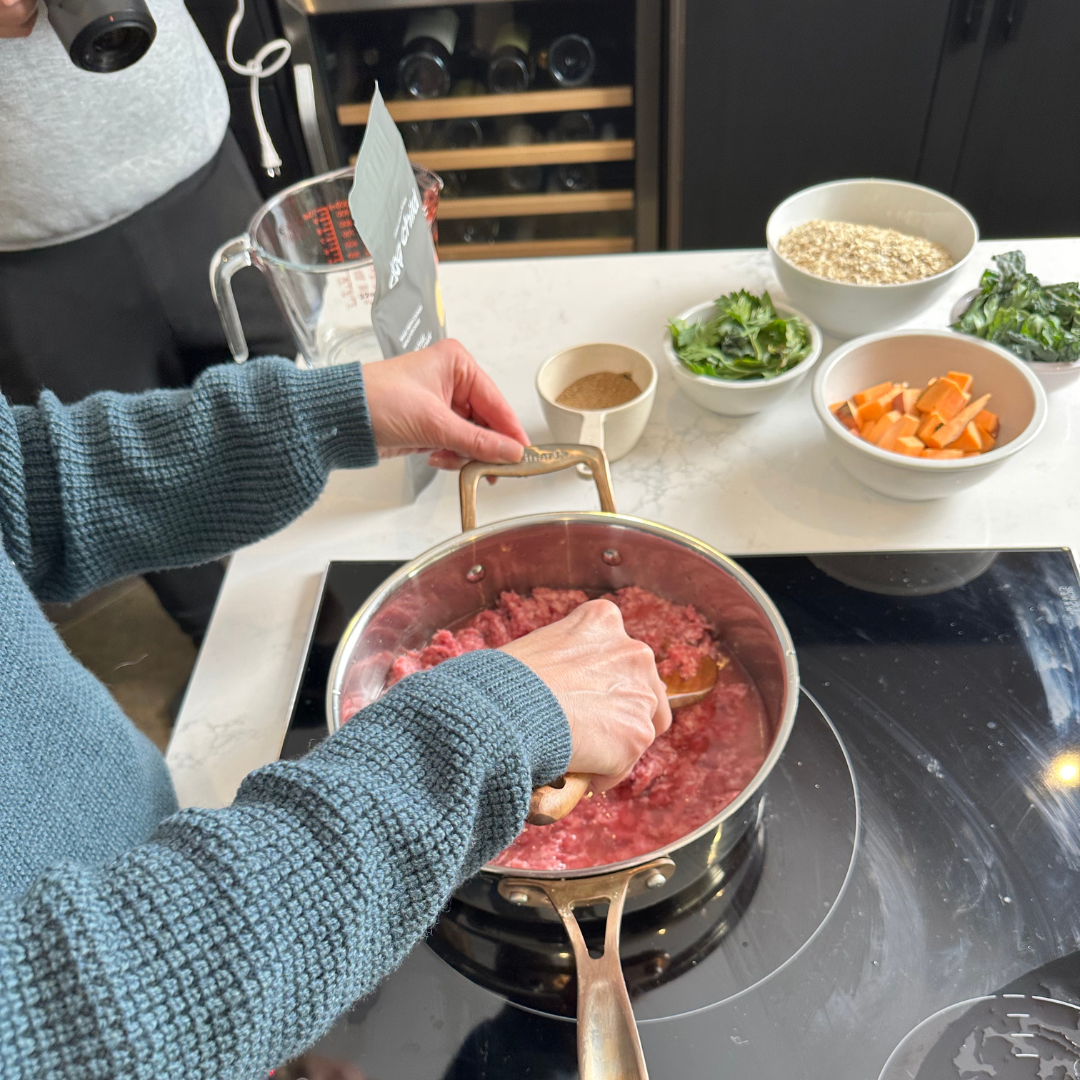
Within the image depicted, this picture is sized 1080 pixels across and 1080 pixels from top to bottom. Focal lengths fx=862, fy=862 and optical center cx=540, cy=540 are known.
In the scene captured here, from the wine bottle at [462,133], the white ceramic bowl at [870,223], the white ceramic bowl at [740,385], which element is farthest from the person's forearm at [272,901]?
the wine bottle at [462,133]

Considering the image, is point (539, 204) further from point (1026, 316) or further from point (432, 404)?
point (432, 404)

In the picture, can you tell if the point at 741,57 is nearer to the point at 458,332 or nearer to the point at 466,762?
the point at 458,332

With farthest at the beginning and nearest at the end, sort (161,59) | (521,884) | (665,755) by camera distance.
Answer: (161,59), (665,755), (521,884)

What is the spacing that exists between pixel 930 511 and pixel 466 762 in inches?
26.2

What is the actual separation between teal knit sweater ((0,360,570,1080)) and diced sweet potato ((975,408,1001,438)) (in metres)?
0.63

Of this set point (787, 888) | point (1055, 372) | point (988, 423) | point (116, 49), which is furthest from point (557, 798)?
point (116, 49)

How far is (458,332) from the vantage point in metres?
1.21

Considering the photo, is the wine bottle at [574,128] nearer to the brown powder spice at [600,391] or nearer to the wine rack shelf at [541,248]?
the wine rack shelf at [541,248]

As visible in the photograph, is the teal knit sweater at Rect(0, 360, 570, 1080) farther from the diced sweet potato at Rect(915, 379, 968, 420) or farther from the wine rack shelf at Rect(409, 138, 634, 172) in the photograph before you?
the wine rack shelf at Rect(409, 138, 634, 172)

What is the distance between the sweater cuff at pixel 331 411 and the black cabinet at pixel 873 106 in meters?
1.63

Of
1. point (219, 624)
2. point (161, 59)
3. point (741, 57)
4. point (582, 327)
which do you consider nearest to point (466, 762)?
point (219, 624)

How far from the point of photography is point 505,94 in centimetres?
213

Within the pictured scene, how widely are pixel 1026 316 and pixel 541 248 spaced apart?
1679mm

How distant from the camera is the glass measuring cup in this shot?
3.06 feet
